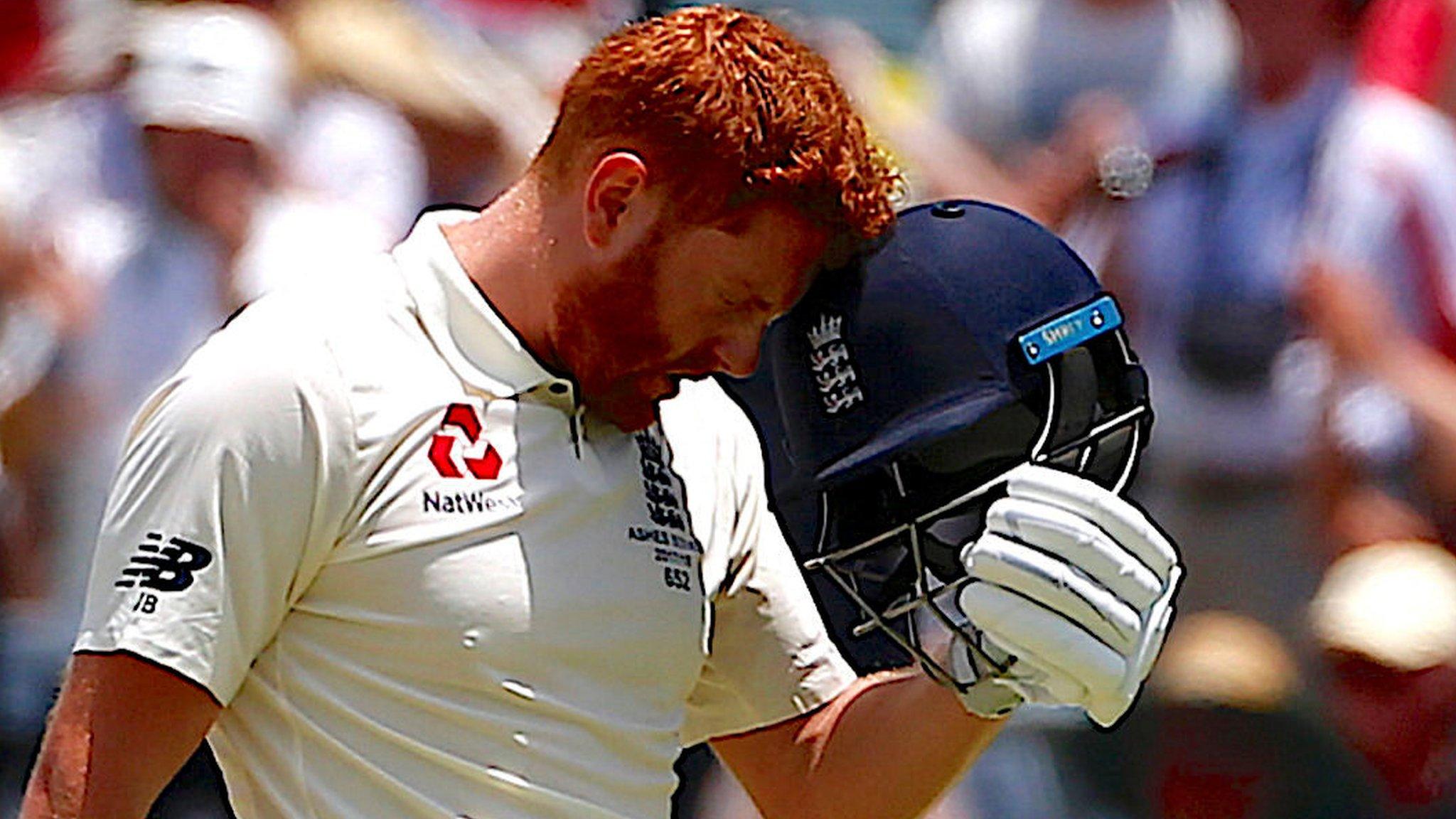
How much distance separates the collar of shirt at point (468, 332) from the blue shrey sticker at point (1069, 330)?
0.47 metres

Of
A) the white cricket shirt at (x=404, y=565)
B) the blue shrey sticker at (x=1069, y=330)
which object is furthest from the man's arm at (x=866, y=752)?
the blue shrey sticker at (x=1069, y=330)

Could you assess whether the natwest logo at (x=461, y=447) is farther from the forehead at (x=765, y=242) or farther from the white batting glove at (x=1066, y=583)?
the white batting glove at (x=1066, y=583)

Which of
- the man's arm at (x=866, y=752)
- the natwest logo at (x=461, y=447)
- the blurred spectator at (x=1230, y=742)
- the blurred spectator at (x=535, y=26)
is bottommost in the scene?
the blurred spectator at (x=1230, y=742)

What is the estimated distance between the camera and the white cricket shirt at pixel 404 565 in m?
2.22

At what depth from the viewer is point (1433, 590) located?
446 centimetres

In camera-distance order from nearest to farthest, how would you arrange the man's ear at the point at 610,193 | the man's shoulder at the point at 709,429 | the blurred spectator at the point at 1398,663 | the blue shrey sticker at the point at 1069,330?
the man's ear at the point at 610,193 < the blue shrey sticker at the point at 1069,330 < the man's shoulder at the point at 709,429 < the blurred spectator at the point at 1398,663

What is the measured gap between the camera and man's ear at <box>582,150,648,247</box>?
7.54 ft

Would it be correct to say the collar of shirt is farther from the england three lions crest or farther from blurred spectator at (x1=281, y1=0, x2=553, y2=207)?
blurred spectator at (x1=281, y1=0, x2=553, y2=207)

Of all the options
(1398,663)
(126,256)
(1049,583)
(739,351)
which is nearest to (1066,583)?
(1049,583)

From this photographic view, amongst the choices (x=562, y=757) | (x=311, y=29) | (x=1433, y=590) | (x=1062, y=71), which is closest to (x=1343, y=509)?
(x=1433, y=590)

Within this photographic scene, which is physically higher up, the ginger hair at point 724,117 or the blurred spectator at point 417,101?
the blurred spectator at point 417,101

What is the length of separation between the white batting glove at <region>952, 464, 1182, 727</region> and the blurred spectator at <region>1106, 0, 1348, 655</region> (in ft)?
7.26

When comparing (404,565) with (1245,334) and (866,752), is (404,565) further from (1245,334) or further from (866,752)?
(1245,334)

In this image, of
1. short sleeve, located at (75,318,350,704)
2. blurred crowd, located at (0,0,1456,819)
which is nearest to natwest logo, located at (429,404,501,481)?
short sleeve, located at (75,318,350,704)
